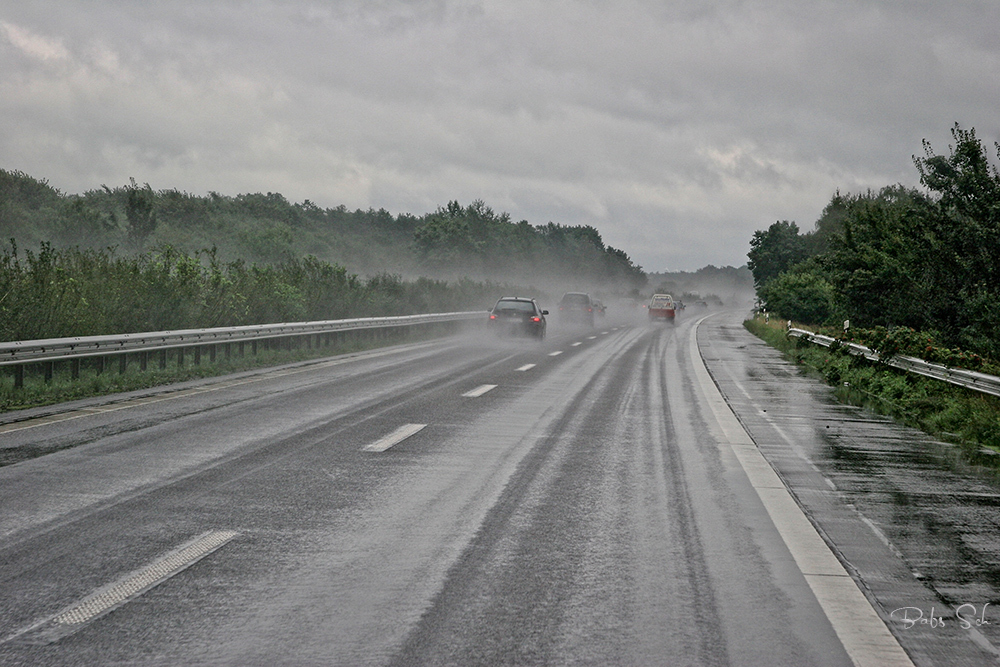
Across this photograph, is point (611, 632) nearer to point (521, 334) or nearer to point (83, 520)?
point (83, 520)

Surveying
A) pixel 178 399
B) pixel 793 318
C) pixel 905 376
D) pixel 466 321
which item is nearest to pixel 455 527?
pixel 178 399

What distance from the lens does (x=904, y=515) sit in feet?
23.7

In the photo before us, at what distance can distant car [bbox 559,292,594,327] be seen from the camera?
50688 millimetres

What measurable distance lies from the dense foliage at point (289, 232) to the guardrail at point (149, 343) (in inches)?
550

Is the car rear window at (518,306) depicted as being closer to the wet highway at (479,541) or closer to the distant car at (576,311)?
the distant car at (576,311)

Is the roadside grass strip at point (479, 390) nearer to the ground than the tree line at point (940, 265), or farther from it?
nearer to the ground

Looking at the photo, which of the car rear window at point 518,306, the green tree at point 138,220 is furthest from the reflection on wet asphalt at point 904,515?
the green tree at point 138,220

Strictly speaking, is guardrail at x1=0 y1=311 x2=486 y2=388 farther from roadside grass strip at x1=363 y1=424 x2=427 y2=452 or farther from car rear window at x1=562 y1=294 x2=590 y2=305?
car rear window at x1=562 y1=294 x2=590 y2=305

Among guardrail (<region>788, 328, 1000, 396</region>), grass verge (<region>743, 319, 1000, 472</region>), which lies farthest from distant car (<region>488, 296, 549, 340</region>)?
guardrail (<region>788, 328, 1000, 396</region>)

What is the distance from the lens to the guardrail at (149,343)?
14461mm

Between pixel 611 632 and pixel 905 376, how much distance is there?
14.8 metres

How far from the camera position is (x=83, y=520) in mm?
6406

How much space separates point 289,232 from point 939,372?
82.0m

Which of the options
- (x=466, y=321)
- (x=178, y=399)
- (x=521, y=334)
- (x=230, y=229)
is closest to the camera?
(x=178, y=399)
